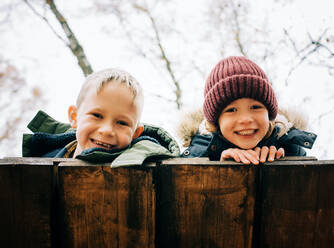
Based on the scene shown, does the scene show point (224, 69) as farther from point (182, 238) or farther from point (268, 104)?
point (182, 238)

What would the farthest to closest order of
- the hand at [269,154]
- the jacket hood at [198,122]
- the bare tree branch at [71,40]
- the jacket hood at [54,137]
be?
the bare tree branch at [71,40] → the jacket hood at [198,122] → the jacket hood at [54,137] → the hand at [269,154]

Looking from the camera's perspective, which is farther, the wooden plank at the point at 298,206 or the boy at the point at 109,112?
the boy at the point at 109,112

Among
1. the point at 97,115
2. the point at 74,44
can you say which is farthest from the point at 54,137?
A: the point at 74,44

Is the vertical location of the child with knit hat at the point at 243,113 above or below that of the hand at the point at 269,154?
above

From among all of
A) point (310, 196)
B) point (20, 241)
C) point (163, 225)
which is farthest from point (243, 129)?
point (20, 241)

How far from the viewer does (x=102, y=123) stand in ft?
3.73

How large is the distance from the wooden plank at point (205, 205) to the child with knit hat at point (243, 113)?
36 centimetres

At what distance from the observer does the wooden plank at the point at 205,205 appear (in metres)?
0.81

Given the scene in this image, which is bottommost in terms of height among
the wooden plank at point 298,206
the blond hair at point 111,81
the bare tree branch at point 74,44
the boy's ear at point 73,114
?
the wooden plank at point 298,206

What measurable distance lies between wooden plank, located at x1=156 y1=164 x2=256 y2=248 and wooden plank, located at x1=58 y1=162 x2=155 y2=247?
0.06 metres

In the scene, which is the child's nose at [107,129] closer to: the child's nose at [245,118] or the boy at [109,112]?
the boy at [109,112]

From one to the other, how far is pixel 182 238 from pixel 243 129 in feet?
2.14

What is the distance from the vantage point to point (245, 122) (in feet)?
3.79

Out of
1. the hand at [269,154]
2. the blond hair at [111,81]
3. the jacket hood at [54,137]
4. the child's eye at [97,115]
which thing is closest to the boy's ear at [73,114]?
the blond hair at [111,81]
